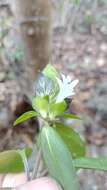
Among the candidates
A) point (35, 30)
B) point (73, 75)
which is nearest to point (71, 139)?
point (35, 30)

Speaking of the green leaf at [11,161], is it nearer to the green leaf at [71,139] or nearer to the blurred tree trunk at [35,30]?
the green leaf at [71,139]

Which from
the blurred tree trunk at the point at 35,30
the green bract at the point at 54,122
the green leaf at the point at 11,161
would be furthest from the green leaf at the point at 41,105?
the blurred tree trunk at the point at 35,30

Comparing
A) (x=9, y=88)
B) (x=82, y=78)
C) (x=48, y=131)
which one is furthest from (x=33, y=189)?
(x=82, y=78)

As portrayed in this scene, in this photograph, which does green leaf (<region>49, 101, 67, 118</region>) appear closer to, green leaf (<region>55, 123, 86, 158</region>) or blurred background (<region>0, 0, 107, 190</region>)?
green leaf (<region>55, 123, 86, 158</region>)

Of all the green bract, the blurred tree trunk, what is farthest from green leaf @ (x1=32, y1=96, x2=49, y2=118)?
the blurred tree trunk

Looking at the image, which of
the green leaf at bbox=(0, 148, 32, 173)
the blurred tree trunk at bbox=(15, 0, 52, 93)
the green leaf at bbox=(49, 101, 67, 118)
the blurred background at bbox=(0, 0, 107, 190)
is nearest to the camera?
the green leaf at bbox=(49, 101, 67, 118)

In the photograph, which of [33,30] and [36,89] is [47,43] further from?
[36,89]

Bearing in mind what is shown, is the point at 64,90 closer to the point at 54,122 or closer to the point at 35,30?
the point at 54,122
